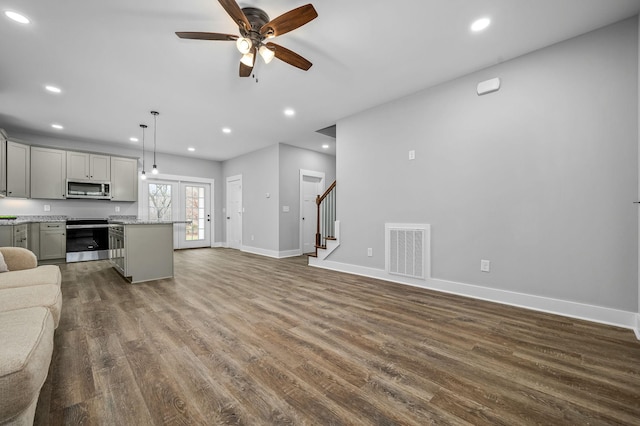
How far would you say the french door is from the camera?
6961 millimetres

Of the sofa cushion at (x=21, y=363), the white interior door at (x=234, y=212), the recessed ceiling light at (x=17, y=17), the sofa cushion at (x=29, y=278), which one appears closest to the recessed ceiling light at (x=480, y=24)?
the sofa cushion at (x=21, y=363)

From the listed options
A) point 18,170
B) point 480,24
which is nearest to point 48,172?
point 18,170

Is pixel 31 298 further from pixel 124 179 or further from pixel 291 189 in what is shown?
pixel 124 179

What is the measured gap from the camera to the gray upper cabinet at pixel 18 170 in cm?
482

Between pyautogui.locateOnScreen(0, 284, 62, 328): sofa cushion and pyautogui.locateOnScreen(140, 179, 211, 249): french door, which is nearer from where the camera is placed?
pyautogui.locateOnScreen(0, 284, 62, 328): sofa cushion

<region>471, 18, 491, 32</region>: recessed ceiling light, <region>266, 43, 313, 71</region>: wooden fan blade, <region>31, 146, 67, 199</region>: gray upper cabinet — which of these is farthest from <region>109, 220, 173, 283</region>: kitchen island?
<region>471, 18, 491, 32</region>: recessed ceiling light

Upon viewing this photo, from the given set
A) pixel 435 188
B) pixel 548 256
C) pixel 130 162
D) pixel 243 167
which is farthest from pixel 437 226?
pixel 130 162

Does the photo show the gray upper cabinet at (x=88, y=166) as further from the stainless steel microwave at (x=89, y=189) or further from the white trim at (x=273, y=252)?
the white trim at (x=273, y=252)

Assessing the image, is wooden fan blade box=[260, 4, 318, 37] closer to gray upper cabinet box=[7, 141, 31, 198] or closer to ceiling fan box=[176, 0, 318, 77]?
ceiling fan box=[176, 0, 318, 77]

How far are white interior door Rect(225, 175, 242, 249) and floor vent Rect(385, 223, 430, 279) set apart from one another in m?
4.87

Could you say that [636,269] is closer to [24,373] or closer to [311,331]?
[311,331]

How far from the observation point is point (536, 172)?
2773 mm

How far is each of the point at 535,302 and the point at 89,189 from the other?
26.7 feet

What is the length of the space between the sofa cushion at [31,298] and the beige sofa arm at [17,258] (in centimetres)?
94
